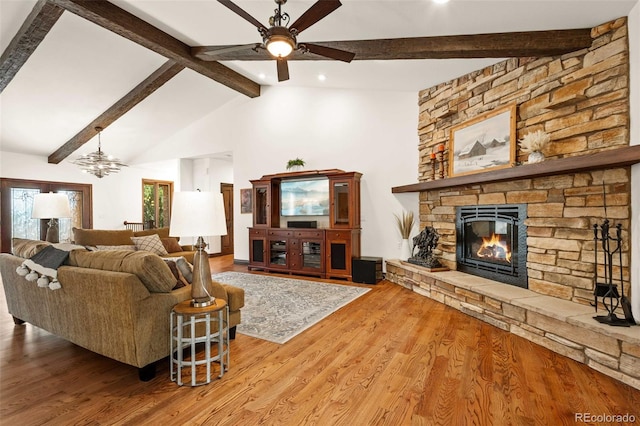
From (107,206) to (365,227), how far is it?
7123 millimetres

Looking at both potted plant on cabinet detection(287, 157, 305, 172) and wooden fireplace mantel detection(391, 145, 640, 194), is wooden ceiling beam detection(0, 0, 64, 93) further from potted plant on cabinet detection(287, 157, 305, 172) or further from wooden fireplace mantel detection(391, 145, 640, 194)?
wooden fireplace mantel detection(391, 145, 640, 194)

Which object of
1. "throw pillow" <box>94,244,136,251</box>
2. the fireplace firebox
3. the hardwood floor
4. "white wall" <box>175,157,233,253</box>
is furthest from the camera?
"white wall" <box>175,157,233,253</box>

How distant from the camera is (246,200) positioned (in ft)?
23.9

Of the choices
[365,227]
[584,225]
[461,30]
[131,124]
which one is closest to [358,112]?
[365,227]

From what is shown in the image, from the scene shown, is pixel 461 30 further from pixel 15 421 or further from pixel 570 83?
pixel 15 421

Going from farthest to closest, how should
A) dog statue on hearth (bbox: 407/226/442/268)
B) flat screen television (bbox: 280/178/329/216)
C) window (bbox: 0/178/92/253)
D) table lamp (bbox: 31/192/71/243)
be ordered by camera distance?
window (bbox: 0/178/92/253) → flat screen television (bbox: 280/178/329/216) → dog statue on hearth (bbox: 407/226/442/268) → table lamp (bbox: 31/192/71/243)

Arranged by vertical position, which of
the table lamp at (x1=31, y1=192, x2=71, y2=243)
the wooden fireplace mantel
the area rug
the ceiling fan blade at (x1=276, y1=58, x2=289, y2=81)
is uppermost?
the ceiling fan blade at (x1=276, y1=58, x2=289, y2=81)

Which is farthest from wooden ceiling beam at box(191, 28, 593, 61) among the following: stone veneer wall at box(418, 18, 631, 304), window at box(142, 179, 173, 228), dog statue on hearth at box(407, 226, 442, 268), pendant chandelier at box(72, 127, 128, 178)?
window at box(142, 179, 173, 228)

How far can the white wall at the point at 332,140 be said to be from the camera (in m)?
5.60

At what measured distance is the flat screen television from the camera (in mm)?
6066

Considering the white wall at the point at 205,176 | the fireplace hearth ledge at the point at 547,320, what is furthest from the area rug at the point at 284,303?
the white wall at the point at 205,176

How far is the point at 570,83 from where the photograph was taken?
9.94 feet

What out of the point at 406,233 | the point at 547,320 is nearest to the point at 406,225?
the point at 406,233

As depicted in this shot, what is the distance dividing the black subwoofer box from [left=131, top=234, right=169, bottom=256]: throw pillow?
10.7ft
